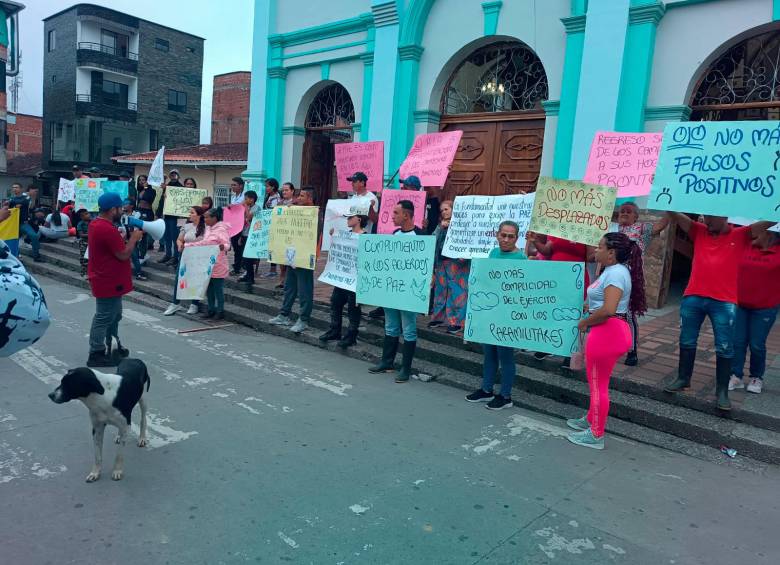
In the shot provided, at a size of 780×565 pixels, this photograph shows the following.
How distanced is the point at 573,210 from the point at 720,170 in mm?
1257

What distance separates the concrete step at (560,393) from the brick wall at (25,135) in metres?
47.3

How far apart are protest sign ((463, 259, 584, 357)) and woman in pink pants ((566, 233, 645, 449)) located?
0.30 m

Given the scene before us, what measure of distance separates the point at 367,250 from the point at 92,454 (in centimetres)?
342

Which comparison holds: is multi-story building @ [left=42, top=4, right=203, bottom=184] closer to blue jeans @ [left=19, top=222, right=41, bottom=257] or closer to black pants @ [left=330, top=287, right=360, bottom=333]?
blue jeans @ [left=19, top=222, right=41, bottom=257]

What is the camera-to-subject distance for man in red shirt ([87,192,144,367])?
5871 millimetres

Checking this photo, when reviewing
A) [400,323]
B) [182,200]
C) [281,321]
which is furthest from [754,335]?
[182,200]

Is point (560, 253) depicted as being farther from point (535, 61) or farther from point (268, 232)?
point (535, 61)

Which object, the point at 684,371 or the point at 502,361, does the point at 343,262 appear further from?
the point at 684,371

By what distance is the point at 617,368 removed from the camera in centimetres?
586

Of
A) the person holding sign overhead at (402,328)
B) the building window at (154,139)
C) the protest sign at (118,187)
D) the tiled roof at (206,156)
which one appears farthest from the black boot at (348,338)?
the building window at (154,139)

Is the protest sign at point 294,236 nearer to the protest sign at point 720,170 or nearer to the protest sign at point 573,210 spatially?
the protest sign at point 573,210

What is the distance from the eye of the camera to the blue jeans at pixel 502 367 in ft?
17.6

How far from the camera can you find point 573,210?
5449mm

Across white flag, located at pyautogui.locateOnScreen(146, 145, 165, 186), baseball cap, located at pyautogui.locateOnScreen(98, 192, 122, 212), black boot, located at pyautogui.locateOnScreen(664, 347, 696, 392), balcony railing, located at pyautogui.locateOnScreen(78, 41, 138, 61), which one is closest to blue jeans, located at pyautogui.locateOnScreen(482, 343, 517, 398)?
black boot, located at pyautogui.locateOnScreen(664, 347, 696, 392)
